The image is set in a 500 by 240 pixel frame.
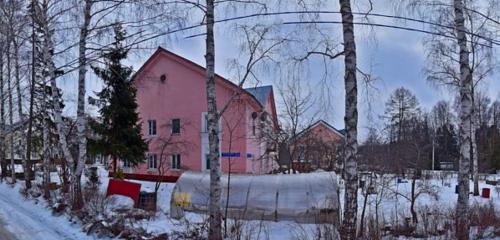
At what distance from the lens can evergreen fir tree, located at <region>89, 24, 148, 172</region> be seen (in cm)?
2464

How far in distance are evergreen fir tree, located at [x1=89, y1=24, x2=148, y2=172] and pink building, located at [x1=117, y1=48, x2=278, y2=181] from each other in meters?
4.49

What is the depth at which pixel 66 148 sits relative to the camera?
14.6 metres

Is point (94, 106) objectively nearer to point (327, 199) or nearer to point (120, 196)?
point (120, 196)

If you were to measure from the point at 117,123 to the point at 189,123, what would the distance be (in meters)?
7.73

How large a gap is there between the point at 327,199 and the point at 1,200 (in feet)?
38.3

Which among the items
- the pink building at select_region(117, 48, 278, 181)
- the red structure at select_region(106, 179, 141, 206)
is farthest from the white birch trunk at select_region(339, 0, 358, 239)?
the pink building at select_region(117, 48, 278, 181)

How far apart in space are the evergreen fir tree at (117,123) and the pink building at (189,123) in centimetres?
449

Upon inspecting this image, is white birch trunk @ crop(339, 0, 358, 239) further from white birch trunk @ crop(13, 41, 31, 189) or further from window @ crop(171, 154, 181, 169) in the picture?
window @ crop(171, 154, 181, 169)

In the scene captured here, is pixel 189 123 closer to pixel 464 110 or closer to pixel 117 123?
pixel 117 123

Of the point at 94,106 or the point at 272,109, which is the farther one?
the point at 272,109

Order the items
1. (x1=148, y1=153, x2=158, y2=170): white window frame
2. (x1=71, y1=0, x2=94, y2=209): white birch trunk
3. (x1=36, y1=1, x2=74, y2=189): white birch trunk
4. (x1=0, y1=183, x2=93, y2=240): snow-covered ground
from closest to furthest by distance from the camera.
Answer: (x1=0, y1=183, x2=93, y2=240): snow-covered ground < (x1=71, y1=0, x2=94, y2=209): white birch trunk < (x1=36, y1=1, x2=74, y2=189): white birch trunk < (x1=148, y1=153, x2=158, y2=170): white window frame

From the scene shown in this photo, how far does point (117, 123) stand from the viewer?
2502cm

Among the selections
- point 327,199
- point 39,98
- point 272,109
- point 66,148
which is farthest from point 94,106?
point 327,199

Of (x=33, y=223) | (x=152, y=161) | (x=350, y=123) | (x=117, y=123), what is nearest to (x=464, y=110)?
(x=350, y=123)
